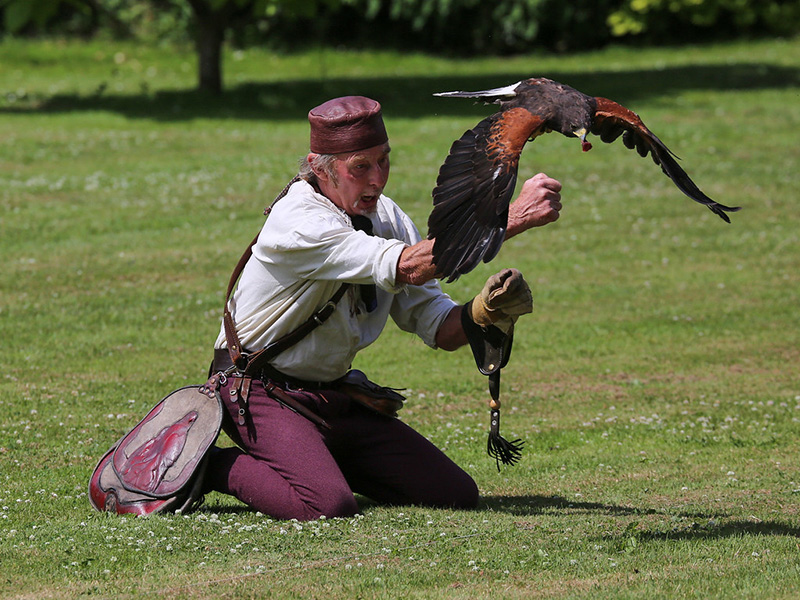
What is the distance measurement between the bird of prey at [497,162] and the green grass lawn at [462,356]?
1225 millimetres

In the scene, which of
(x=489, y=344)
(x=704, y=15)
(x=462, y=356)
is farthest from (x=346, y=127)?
(x=704, y=15)

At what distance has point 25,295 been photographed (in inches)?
402

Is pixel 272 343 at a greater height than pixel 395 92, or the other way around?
pixel 272 343

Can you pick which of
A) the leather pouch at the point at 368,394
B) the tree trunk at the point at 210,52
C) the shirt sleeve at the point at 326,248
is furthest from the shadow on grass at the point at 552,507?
the tree trunk at the point at 210,52

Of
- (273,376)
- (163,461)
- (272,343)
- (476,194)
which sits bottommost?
(163,461)

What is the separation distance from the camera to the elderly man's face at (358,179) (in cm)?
504

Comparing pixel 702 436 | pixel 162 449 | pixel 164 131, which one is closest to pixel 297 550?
pixel 162 449

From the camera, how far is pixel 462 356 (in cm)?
908

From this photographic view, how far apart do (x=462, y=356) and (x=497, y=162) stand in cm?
476

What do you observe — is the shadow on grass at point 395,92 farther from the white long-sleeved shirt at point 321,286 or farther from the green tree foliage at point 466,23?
the white long-sleeved shirt at point 321,286

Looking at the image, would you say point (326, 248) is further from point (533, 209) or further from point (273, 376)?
point (533, 209)

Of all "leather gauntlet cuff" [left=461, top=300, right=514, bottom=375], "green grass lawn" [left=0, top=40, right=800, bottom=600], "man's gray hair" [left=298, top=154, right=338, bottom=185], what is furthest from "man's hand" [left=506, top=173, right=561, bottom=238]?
"green grass lawn" [left=0, top=40, right=800, bottom=600]

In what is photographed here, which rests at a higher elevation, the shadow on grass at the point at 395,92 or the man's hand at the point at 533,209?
the man's hand at the point at 533,209

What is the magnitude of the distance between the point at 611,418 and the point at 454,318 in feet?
7.56
